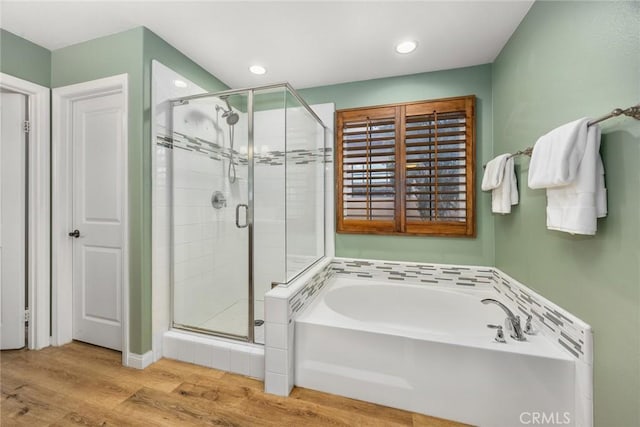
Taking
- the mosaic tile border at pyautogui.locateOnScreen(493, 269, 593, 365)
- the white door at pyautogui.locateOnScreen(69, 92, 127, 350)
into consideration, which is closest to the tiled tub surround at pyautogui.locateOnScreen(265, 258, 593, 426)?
the mosaic tile border at pyautogui.locateOnScreen(493, 269, 593, 365)

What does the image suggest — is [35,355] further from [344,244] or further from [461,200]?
[461,200]

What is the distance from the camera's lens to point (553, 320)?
1422mm

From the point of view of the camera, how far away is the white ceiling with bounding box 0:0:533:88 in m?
1.62

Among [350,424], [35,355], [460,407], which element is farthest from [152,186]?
[460,407]

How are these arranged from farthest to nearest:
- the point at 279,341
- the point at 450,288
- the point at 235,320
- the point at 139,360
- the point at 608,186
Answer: the point at 450,288 → the point at 235,320 → the point at 139,360 → the point at 279,341 → the point at 608,186

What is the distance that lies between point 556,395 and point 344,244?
5.67ft

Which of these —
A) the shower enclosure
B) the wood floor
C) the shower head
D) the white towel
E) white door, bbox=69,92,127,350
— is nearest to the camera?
the white towel

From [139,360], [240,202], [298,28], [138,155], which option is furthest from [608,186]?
[139,360]

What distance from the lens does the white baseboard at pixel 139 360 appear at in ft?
5.91

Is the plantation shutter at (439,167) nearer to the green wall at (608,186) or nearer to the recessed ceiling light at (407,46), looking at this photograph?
the recessed ceiling light at (407,46)

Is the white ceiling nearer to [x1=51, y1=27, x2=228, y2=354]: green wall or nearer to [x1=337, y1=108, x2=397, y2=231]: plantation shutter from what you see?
[x1=51, y1=27, x2=228, y2=354]: green wall

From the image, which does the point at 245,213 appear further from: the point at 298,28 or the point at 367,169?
the point at 298,28

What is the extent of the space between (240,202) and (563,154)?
76.8 inches

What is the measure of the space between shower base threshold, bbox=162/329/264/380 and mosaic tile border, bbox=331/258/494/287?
111cm
